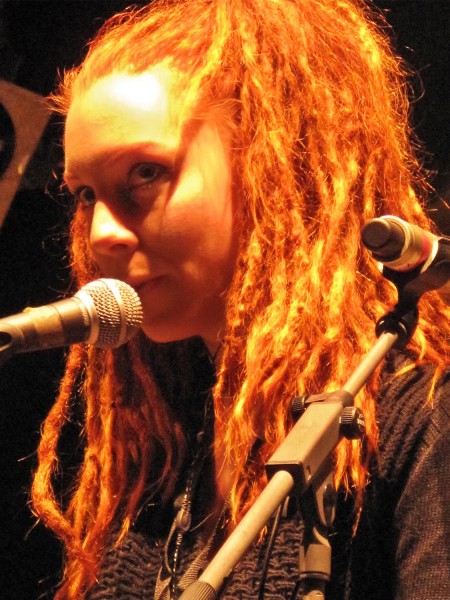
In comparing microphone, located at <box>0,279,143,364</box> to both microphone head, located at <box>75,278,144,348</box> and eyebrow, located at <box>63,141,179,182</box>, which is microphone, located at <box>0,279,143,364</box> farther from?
eyebrow, located at <box>63,141,179,182</box>

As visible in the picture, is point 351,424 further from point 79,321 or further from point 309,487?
point 79,321

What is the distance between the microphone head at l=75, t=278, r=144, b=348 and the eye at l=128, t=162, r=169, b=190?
35 centimetres

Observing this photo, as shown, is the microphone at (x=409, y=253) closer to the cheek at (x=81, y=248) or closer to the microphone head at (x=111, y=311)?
the microphone head at (x=111, y=311)

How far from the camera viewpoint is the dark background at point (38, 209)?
81.2 inches

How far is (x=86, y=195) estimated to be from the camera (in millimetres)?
1468

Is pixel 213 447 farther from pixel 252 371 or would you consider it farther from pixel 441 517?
pixel 441 517

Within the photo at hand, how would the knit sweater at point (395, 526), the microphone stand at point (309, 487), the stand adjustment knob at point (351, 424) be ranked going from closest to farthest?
the microphone stand at point (309, 487), the stand adjustment knob at point (351, 424), the knit sweater at point (395, 526)

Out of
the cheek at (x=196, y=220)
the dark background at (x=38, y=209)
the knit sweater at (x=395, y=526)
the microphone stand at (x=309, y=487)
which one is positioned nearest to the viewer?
the microphone stand at (x=309, y=487)

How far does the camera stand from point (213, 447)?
5.02ft

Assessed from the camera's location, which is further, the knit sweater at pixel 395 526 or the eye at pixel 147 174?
the eye at pixel 147 174

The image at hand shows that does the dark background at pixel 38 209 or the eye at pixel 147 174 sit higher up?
the eye at pixel 147 174

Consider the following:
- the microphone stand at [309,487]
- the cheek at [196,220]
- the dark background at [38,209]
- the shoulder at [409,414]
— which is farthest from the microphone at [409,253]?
the dark background at [38,209]

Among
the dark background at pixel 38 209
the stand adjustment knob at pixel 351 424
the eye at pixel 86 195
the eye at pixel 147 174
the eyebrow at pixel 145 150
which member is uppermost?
the eyebrow at pixel 145 150

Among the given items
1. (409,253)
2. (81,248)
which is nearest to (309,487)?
(409,253)
